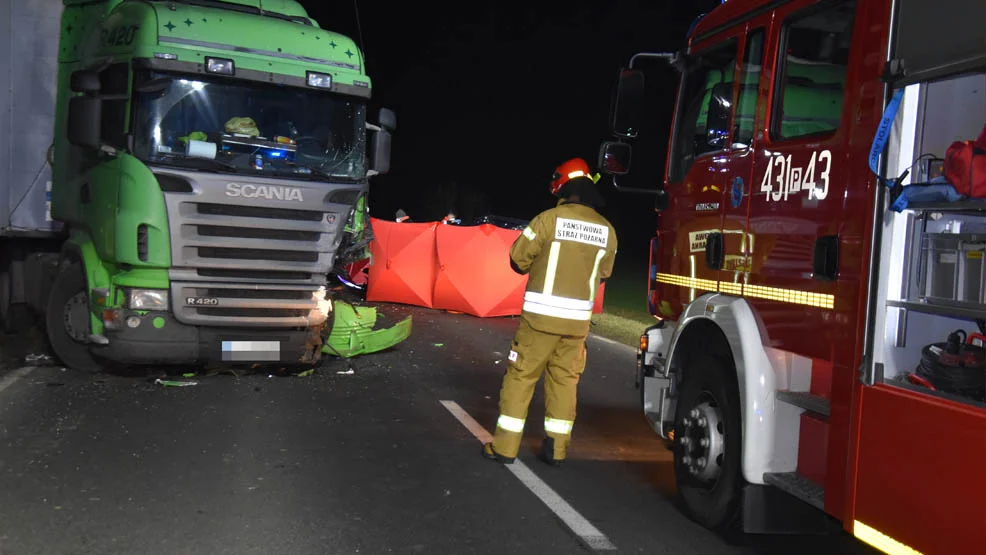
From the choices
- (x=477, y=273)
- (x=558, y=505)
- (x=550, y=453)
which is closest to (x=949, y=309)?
(x=558, y=505)

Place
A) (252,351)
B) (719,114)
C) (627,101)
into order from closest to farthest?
(719,114) < (627,101) < (252,351)

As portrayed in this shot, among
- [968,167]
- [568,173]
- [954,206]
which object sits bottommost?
[954,206]

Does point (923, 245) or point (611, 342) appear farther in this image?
point (611, 342)

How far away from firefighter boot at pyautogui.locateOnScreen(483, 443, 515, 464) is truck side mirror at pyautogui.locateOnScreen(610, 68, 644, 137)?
2296mm

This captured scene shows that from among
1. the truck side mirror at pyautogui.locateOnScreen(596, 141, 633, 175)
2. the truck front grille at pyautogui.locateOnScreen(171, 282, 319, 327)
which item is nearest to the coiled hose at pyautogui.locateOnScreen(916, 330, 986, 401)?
the truck side mirror at pyautogui.locateOnScreen(596, 141, 633, 175)

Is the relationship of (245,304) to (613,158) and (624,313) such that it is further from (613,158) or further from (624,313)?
(624,313)

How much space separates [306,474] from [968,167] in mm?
4429

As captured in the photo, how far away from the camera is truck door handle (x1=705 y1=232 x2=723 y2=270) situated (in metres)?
5.36

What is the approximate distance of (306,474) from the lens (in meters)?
6.29

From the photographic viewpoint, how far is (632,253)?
148 ft

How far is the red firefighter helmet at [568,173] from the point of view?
6.65 metres

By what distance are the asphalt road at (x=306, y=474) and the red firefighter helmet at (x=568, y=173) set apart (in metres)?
1.93

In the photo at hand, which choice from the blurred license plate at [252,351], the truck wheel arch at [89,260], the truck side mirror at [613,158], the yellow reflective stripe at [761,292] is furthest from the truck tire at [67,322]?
the yellow reflective stripe at [761,292]

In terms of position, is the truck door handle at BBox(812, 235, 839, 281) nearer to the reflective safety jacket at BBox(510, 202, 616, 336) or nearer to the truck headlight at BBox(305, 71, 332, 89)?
the reflective safety jacket at BBox(510, 202, 616, 336)
